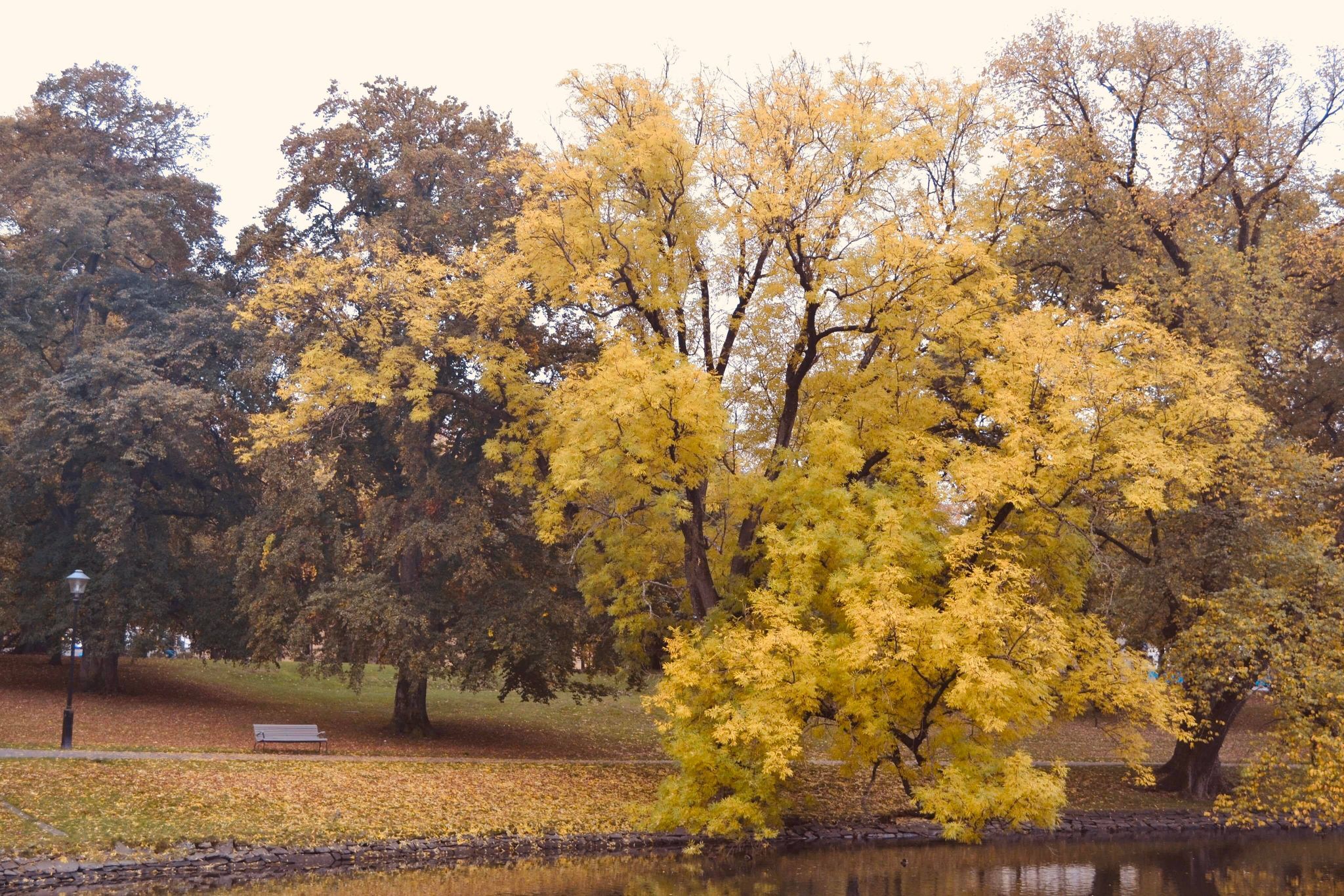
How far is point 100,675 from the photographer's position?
27969 millimetres

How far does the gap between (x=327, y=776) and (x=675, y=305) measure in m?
10.9

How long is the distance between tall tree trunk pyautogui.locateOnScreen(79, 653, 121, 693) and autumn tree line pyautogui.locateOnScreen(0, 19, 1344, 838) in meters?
0.35

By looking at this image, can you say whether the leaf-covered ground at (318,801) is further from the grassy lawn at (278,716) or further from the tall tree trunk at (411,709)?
the tall tree trunk at (411,709)

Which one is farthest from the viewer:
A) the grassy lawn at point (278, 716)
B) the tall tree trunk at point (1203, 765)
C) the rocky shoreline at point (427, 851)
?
the tall tree trunk at point (1203, 765)

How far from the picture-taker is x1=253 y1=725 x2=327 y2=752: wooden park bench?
834 inches

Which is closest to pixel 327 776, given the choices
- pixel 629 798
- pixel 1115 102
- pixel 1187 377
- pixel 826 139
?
pixel 629 798

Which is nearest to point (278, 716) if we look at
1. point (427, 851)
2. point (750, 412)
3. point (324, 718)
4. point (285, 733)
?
point (324, 718)

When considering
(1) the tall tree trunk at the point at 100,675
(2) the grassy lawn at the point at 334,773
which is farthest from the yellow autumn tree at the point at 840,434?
(1) the tall tree trunk at the point at 100,675

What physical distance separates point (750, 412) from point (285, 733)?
11523 mm

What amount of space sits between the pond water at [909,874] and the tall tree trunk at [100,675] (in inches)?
626

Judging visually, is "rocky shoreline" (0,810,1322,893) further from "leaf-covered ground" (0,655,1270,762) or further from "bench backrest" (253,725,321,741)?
"bench backrest" (253,725,321,741)

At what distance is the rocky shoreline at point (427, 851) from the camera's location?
545 inches

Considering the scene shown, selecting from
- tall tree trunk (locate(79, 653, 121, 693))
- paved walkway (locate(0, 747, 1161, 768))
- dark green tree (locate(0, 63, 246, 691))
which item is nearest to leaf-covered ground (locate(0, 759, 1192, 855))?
paved walkway (locate(0, 747, 1161, 768))

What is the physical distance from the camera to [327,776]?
19.3 m
